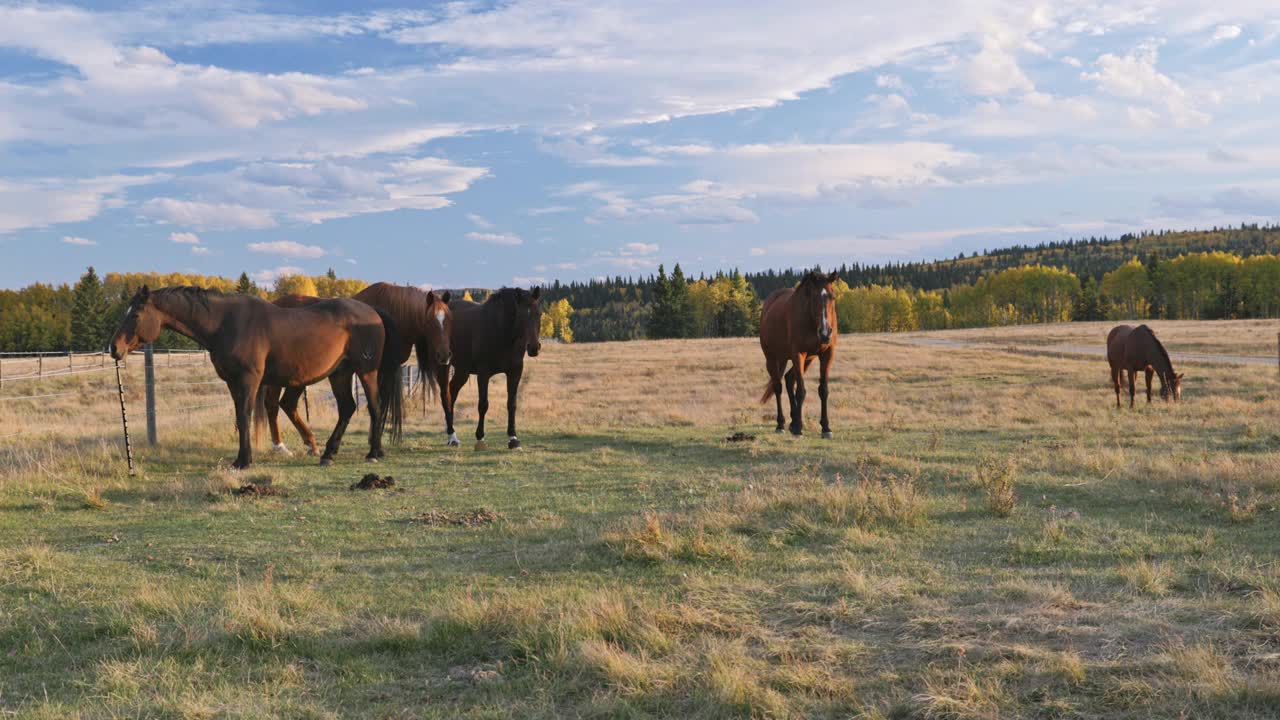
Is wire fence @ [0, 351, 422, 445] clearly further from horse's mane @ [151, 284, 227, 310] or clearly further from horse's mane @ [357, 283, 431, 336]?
horse's mane @ [357, 283, 431, 336]

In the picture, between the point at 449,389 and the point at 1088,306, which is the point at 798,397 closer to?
the point at 449,389

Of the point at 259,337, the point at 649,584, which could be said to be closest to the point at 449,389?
the point at 259,337

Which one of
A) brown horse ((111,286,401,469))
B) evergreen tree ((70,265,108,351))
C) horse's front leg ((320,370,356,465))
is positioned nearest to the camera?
brown horse ((111,286,401,469))

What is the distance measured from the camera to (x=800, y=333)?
14.8 m

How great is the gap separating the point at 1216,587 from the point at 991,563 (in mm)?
1502

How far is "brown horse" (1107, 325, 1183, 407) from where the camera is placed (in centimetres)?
2236

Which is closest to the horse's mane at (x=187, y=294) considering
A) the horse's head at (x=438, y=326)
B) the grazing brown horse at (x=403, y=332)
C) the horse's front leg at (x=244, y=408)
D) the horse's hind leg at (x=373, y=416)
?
the horse's front leg at (x=244, y=408)

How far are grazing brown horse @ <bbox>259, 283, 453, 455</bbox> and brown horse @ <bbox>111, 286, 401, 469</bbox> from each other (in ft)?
1.81

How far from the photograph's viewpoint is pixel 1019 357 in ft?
163

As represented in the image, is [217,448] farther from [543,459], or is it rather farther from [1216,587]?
[1216,587]

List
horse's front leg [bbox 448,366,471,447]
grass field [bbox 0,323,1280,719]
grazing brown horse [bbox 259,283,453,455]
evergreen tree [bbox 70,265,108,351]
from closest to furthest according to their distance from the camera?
grass field [bbox 0,323,1280,719] < grazing brown horse [bbox 259,283,453,455] < horse's front leg [bbox 448,366,471,447] < evergreen tree [bbox 70,265,108,351]

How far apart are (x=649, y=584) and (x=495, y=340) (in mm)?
8582

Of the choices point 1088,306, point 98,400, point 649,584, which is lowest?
Answer: point 98,400

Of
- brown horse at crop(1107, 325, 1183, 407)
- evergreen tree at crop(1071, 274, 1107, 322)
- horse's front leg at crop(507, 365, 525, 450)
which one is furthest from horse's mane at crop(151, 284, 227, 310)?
evergreen tree at crop(1071, 274, 1107, 322)
